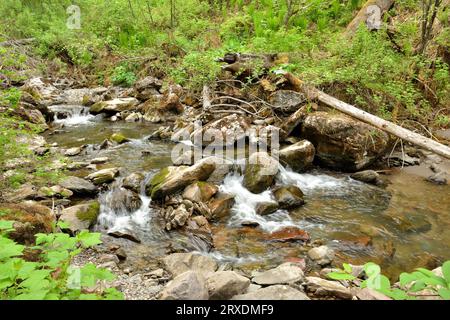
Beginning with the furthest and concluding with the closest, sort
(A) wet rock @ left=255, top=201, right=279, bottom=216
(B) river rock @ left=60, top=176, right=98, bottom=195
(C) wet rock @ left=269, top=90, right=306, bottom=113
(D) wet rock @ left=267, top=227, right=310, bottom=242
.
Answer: (C) wet rock @ left=269, top=90, right=306, bottom=113
(A) wet rock @ left=255, top=201, right=279, bottom=216
(B) river rock @ left=60, top=176, right=98, bottom=195
(D) wet rock @ left=267, top=227, right=310, bottom=242

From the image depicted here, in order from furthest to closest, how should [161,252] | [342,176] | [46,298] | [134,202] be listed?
[342,176] → [134,202] → [161,252] → [46,298]

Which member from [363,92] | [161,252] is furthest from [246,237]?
[363,92]

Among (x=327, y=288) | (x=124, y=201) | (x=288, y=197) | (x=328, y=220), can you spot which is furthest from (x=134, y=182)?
(x=327, y=288)

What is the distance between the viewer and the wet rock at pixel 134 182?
6188mm

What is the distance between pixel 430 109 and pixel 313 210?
5.30 m

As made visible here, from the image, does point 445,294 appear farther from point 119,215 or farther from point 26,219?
point 119,215

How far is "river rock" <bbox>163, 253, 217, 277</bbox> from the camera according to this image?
4094mm

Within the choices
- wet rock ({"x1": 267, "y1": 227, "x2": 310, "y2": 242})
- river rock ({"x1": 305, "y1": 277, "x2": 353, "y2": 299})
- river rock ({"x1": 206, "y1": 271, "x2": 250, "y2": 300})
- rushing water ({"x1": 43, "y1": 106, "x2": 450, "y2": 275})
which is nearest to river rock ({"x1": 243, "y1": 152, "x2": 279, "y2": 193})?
rushing water ({"x1": 43, "y1": 106, "x2": 450, "y2": 275})

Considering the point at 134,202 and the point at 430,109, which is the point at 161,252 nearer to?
the point at 134,202

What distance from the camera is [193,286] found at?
9.59 ft

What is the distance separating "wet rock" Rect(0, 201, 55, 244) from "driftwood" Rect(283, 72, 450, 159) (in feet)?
22.3

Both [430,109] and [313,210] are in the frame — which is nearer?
[313,210]

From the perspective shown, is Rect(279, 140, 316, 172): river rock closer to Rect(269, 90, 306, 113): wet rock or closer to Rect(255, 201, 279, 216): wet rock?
Rect(269, 90, 306, 113): wet rock

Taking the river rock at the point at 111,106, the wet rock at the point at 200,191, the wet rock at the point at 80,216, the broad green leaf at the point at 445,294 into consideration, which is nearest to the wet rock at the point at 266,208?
the wet rock at the point at 200,191
